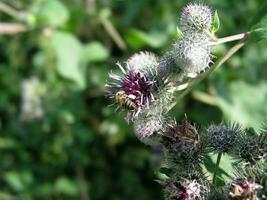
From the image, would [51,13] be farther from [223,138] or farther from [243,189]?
[243,189]

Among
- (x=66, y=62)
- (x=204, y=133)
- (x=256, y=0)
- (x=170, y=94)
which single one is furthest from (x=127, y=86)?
(x=256, y=0)

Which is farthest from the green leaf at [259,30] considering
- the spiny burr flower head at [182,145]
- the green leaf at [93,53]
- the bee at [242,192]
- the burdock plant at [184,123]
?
the green leaf at [93,53]

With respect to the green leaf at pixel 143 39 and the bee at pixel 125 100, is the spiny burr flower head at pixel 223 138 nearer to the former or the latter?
Result: the bee at pixel 125 100

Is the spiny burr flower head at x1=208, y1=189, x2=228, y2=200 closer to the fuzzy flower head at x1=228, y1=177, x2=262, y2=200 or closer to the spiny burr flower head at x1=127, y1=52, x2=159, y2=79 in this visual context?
the fuzzy flower head at x1=228, y1=177, x2=262, y2=200

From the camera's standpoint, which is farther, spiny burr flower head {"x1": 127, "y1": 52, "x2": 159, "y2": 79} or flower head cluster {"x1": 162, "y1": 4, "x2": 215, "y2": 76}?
spiny burr flower head {"x1": 127, "y1": 52, "x2": 159, "y2": 79}

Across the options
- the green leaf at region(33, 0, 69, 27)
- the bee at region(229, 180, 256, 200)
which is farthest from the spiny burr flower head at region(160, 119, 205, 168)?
the green leaf at region(33, 0, 69, 27)
